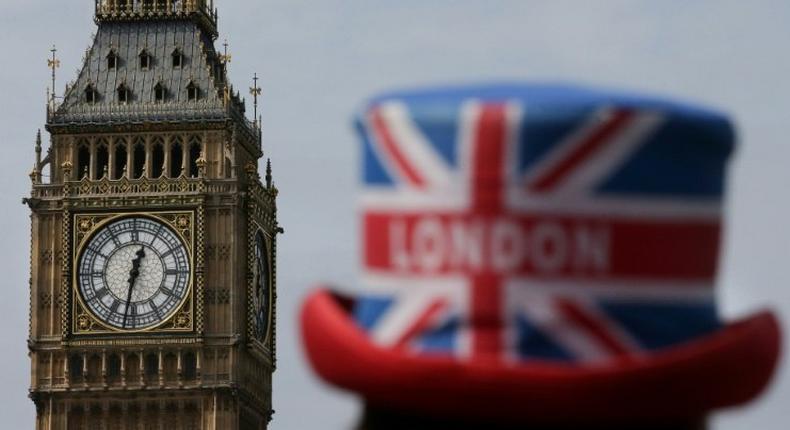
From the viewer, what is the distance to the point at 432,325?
8781 millimetres

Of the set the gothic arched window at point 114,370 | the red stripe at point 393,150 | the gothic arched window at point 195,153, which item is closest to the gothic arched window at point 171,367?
the gothic arched window at point 114,370

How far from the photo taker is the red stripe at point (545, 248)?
8.66 meters

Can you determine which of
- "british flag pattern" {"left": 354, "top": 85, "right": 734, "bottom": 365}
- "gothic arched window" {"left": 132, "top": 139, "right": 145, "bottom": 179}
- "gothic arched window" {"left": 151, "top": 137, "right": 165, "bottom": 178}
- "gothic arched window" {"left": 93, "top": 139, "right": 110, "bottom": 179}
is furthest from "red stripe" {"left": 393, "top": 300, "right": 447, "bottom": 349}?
"gothic arched window" {"left": 93, "top": 139, "right": 110, "bottom": 179}

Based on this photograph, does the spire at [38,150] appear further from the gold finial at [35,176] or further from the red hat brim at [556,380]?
the red hat brim at [556,380]

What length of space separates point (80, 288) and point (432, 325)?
92936 millimetres

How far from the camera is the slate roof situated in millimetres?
101312

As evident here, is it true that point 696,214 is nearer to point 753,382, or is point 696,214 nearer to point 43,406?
point 753,382

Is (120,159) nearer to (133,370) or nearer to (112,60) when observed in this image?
(112,60)

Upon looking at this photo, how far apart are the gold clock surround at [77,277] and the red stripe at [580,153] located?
91244mm

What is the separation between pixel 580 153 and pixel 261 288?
9607 cm

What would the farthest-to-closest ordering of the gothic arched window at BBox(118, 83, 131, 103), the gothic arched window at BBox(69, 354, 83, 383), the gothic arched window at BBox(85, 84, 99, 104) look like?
the gothic arched window at BBox(85, 84, 99, 104) → the gothic arched window at BBox(118, 83, 131, 103) → the gothic arched window at BBox(69, 354, 83, 383)

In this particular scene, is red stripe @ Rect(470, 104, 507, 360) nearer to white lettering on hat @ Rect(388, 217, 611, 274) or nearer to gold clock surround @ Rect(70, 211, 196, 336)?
white lettering on hat @ Rect(388, 217, 611, 274)

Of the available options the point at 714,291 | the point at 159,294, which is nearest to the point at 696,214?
the point at 714,291

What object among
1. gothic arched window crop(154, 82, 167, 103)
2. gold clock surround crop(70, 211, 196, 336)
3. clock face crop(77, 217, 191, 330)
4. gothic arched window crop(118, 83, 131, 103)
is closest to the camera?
clock face crop(77, 217, 191, 330)
